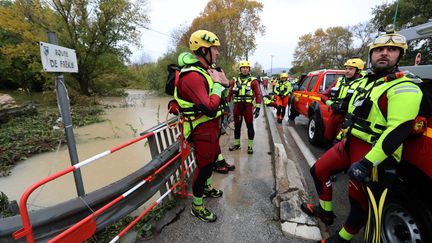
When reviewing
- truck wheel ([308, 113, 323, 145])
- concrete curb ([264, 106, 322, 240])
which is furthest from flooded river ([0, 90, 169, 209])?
truck wheel ([308, 113, 323, 145])

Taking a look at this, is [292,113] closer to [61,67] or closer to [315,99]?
[315,99]

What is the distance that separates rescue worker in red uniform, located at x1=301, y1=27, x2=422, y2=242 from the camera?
1656mm

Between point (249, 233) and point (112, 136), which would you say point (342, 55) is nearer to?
point (112, 136)

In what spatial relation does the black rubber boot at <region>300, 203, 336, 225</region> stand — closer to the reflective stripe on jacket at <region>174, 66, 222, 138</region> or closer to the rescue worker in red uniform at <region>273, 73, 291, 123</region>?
the reflective stripe on jacket at <region>174, 66, 222, 138</region>

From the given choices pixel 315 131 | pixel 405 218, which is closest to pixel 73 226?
pixel 405 218

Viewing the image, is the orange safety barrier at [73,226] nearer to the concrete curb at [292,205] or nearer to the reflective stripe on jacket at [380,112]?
the concrete curb at [292,205]

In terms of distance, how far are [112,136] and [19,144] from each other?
2794 millimetres

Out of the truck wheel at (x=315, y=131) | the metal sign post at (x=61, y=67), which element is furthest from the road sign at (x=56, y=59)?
the truck wheel at (x=315, y=131)

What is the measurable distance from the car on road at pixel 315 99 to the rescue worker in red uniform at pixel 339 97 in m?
0.97

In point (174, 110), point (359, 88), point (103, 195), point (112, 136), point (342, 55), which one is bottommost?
point (112, 136)

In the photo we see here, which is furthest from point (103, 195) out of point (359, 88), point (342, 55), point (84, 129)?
point (342, 55)

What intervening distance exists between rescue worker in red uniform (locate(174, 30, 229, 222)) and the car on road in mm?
3680

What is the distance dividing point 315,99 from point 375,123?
4.64m

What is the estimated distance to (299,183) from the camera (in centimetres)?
349
